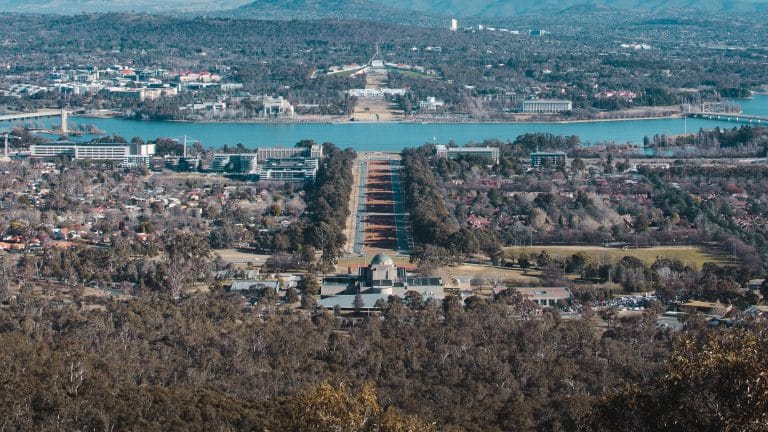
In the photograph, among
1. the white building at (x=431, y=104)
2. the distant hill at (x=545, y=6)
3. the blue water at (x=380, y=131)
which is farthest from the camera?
the distant hill at (x=545, y=6)

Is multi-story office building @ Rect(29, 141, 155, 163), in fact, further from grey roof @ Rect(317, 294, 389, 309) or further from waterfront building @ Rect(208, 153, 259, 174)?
grey roof @ Rect(317, 294, 389, 309)

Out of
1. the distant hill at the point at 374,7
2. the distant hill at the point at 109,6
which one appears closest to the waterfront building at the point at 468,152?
the distant hill at the point at 374,7

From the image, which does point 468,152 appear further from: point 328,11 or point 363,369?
point 328,11

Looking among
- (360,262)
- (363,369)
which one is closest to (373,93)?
(360,262)

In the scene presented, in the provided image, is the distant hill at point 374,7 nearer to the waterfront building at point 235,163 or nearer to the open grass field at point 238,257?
the waterfront building at point 235,163

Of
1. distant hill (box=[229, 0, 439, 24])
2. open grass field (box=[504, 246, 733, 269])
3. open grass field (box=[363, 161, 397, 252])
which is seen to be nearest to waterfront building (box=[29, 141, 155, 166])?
open grass field (box=[363, 161, 397, 252])
